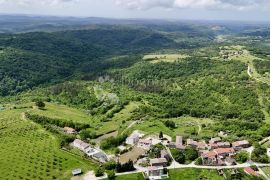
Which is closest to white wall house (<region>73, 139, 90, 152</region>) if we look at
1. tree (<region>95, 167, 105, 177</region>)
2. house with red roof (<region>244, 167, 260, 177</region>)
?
tree (<region>95, 167, 105, 177</region>)

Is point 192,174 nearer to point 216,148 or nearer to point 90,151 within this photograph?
point 216,148

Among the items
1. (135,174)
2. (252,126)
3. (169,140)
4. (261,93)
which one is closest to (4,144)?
(135,174)

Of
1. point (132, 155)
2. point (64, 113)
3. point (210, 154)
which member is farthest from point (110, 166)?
point (64, 113)

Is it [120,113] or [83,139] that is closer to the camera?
[83,139]

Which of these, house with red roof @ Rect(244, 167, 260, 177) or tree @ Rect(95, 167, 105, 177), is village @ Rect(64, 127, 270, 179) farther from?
tree @ Rect(95, 167, 105, 177)

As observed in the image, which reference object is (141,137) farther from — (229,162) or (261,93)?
(261,93)

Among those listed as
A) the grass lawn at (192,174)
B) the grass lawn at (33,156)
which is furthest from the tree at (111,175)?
the grass lawn at (192,174)
